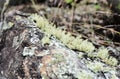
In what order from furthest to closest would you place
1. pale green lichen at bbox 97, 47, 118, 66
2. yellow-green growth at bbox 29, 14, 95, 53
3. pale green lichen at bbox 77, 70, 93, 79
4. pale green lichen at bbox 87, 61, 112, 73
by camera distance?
1. yellow-green growth at bbox 29, 14, 95, 53
2. pale green lichen at bbox 97, 47, 118, 66
3. pale green lichen at bbox 87, 61, 112, 73
4. pale green lichen at bbox 77, 70, 93, 79

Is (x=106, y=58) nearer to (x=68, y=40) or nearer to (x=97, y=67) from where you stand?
(x=97, y=67)

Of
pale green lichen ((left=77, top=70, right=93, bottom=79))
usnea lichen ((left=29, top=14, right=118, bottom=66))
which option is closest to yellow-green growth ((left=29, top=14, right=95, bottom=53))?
usnea lichen ((left=29, top=14, right=118, bottom=66))

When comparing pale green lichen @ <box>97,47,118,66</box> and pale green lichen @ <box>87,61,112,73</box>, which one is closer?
pale green lichen @ <box>87,61,112,73</box>

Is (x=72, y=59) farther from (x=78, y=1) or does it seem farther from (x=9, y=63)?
(x=78, y=1)

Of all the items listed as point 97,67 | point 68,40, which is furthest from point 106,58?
point 68,40

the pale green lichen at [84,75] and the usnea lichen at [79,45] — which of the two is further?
the usnea lichen at [79,45]

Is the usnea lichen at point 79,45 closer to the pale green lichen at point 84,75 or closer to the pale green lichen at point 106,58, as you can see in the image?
the pale green lichen at point 106,58

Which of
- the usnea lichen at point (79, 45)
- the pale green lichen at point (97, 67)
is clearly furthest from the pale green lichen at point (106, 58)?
the pale green lichen at point (97, 67)

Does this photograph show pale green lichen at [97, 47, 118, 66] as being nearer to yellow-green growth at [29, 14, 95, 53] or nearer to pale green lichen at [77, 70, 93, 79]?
yellow-green growth at [29, 14, 95, 53]

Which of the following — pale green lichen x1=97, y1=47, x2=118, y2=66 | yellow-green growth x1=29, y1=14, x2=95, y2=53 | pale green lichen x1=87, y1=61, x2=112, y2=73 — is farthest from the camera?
yellow-green growth x1=29, y1=14, x2=95, y2=53

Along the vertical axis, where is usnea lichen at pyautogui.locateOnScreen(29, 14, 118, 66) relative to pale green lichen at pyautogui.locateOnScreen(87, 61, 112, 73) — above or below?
above

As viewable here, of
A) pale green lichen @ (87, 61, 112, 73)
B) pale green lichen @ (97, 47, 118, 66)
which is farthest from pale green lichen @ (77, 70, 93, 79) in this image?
pale green lichen @ (97, 47, 118, 66)
